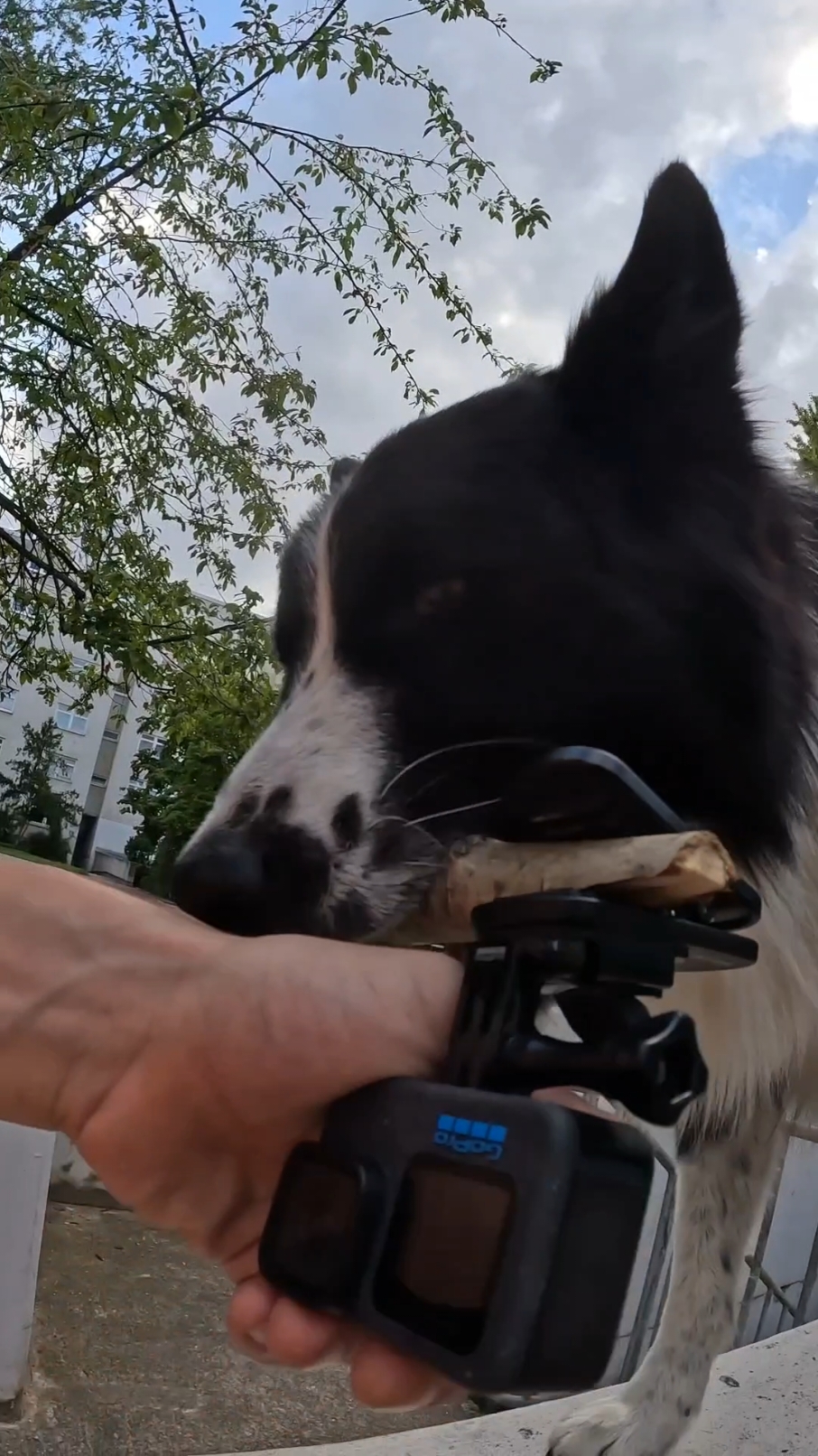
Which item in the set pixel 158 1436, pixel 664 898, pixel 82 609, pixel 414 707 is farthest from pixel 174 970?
pixel 82 609

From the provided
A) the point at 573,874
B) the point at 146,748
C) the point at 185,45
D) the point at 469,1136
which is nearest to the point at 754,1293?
the point at 573,874

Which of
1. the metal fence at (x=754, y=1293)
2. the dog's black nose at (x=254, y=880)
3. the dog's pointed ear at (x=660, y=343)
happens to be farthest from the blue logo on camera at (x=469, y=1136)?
the metal fence at (x=754, y=1293)

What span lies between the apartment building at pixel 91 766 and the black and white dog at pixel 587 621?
5.00m

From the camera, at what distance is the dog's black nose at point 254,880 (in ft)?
3.34

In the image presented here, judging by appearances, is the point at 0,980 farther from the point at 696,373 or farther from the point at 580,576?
the point at 696,373

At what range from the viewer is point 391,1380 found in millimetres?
685

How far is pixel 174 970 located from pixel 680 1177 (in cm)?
120

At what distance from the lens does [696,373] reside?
1357mm

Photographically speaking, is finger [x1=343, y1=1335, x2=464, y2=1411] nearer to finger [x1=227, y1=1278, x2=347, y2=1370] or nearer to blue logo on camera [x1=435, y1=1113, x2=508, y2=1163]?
finger [x1=227, y1=1278, x2=347, y2=1370]

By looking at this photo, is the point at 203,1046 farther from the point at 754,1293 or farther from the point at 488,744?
the point at 754,1293

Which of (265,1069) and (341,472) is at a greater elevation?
(341,472)

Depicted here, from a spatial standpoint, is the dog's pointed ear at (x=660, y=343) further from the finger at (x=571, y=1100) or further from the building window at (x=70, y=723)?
the building window at (x=70, y=723)

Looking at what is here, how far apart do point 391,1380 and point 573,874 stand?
1.12ft

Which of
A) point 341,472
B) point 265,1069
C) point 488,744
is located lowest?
point 265,1069
